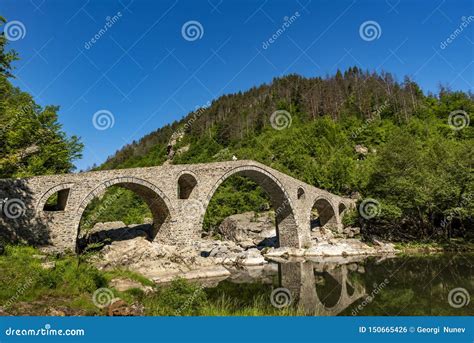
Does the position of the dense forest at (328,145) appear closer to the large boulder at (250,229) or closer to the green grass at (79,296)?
the large boulder at (250,229)

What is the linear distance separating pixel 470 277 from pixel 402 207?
12.6m

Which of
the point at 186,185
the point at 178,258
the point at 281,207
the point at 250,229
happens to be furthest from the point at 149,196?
the point at 250,229

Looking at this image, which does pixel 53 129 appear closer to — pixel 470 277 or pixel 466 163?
pixel 470 277

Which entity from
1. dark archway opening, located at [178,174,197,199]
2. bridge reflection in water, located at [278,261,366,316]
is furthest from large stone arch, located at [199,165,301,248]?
bridge reflection in water, located at [278,261,366,316]
